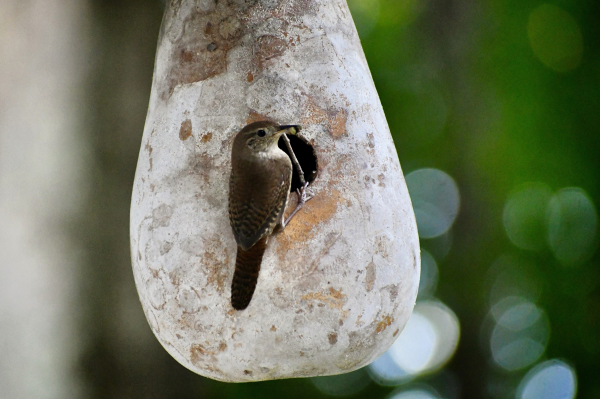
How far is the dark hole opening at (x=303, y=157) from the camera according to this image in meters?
2.14

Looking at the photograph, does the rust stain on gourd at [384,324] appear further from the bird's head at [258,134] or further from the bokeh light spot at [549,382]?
the bokeh light spot at [549,382]

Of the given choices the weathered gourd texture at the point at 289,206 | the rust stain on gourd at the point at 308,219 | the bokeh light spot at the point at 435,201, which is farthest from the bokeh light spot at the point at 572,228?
the rust stain on gourd at the point at 308,219

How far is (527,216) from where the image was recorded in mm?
5656

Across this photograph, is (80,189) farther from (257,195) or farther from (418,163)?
(418,163)

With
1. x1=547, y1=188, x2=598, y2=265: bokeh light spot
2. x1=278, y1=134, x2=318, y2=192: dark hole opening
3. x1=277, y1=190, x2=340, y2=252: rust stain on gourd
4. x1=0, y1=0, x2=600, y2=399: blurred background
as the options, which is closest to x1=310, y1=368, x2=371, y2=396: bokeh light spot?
x1=0, y1=0, x2=600, y2=399: blurred background

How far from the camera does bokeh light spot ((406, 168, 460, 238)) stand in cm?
555

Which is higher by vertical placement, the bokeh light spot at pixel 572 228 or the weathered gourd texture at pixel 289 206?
the weathered gourd texture at pixel 289 206

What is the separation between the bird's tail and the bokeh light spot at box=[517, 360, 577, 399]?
4.50 meters

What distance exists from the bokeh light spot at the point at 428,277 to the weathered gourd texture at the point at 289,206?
3.41 m

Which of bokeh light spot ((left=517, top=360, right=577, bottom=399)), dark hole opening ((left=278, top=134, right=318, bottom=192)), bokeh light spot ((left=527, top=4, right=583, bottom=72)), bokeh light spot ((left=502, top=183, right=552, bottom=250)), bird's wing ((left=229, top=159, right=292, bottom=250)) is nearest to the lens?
bird's wing ((left=229, top=159, right=292, bottom=250))

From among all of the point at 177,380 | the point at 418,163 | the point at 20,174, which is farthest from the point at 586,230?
the point at 20,174

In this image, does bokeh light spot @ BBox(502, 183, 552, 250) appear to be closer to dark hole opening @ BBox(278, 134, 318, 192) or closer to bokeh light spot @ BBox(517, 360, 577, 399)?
bokeh light spot @ BBox(517, 360, 577, 399)

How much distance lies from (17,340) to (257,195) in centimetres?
273

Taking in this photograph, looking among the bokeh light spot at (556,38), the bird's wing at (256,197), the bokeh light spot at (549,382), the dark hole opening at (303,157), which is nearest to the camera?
the bird's wing at (256,197)
